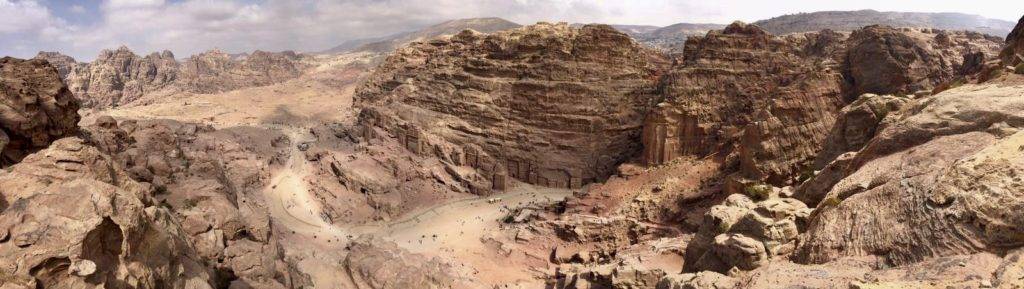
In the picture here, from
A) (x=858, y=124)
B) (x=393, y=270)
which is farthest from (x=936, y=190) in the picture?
(x=393, y=270)

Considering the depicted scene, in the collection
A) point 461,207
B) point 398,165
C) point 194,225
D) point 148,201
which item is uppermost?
point 148,201

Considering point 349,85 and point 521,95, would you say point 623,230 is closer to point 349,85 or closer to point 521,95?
point 521,95

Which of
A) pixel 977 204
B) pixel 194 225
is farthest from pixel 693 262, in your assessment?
pixel 194 225

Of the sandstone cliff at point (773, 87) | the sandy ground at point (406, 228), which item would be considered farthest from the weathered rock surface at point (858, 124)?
the sandy ground at point (406, 228)

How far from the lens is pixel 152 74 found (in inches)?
4144

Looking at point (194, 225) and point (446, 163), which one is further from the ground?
point (194, 225)

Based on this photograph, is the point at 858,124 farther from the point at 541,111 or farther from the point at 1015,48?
the point at 541,111

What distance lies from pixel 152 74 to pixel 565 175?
99592 millimetres

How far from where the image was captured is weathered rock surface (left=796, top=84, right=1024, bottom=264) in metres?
8.52

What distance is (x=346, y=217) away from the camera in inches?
1475

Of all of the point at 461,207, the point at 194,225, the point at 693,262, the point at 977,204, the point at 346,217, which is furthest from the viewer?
the point at 461,207

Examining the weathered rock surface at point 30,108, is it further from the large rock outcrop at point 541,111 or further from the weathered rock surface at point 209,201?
the large rock outcrop at point 541,111

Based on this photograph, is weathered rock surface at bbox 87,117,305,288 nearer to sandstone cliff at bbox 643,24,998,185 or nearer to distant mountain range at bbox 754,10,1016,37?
sandstone cliff at bbox 643,24,998,185

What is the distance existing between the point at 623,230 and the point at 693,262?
602 inches
